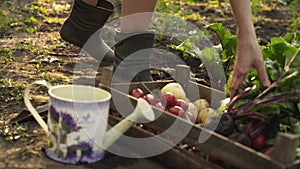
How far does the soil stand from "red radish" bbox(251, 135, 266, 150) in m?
0.41

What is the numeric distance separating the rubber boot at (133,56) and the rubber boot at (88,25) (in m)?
0.31

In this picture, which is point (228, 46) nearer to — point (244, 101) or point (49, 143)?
point (244, 101)

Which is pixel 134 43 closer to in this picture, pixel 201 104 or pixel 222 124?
pixel 201 104

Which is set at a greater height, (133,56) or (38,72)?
(133,56)

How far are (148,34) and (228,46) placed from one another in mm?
446

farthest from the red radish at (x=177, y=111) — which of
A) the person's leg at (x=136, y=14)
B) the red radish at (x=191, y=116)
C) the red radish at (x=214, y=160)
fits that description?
the person's leg at (x=136, y=14)

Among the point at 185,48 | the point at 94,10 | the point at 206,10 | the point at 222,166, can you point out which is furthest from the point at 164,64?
the point at 206,10

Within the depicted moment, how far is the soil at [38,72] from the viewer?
2246mm

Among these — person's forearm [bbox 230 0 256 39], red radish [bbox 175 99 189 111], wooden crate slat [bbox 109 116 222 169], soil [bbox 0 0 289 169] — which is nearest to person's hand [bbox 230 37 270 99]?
person's forearm [bbox 230 0 256 39]

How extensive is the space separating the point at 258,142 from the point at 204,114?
15.6 inches

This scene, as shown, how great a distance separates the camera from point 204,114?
8.12 ft

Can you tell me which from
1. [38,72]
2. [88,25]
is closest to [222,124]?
[88,25]

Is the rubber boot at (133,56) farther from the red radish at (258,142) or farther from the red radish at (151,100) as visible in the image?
the red radish at (258,142)

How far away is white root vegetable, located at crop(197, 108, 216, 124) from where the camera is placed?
2.44 metres
